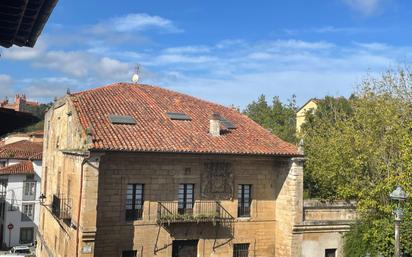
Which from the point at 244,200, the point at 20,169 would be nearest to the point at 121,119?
the point at 244,200

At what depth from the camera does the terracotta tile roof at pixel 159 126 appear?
806 inches

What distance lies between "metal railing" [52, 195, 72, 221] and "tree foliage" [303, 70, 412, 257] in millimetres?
13538

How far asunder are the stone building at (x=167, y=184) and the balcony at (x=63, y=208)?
0.07 metres

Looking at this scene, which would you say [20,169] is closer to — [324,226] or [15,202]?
[15,202]

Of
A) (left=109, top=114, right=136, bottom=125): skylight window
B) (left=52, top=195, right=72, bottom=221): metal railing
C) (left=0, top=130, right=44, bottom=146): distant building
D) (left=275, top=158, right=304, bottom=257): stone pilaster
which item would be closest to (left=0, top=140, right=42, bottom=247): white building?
(left=0, top=130, right=44, bottom=146): distant building

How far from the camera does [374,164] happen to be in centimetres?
2250

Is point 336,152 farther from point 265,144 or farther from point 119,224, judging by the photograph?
point 119,224

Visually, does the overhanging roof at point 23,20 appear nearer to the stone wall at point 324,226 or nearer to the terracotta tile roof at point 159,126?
the terracotta tile roof at point 159,126

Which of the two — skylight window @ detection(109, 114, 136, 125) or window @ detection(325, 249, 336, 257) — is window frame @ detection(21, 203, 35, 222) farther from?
window @ detection(325, 249, 336, 257)

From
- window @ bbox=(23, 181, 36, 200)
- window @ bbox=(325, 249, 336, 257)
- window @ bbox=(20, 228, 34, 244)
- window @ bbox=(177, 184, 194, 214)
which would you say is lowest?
window @ bbox=(20, 228, 34, 244)

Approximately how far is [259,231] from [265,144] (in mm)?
4482

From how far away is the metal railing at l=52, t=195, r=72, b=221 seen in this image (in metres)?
21.1

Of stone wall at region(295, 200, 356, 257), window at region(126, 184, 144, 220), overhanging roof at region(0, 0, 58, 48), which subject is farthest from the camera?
stone wall at region(295, 200, 356, 257)

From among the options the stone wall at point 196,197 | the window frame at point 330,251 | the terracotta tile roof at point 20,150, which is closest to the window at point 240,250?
the stone wall at point 196,197
